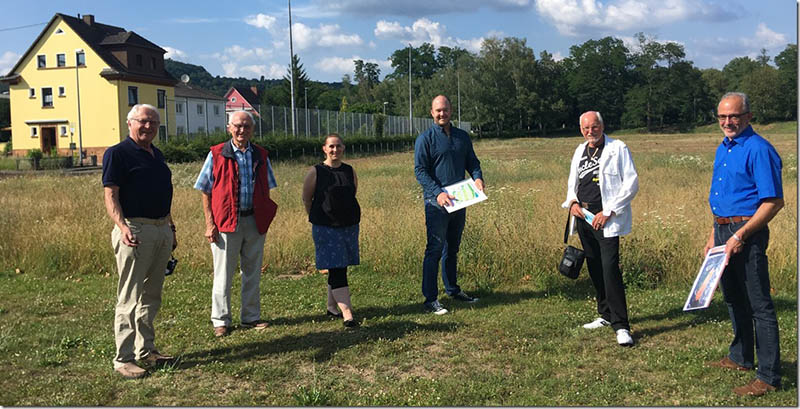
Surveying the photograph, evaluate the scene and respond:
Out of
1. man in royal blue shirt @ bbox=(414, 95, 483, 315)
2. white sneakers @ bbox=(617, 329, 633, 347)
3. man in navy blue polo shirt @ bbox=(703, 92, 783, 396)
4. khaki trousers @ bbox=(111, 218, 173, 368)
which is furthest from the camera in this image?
man in royal blue shirt @ bbox=(414, 95, 483, 315)

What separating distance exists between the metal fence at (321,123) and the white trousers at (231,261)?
27008mm

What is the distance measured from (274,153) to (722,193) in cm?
3178

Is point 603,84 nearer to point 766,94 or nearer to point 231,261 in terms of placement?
point 766,94

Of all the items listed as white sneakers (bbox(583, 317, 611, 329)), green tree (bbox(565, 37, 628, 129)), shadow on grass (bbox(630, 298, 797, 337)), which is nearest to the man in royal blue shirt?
white sneakers (bbox(583, 317, 611, 329))

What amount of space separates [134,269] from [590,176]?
3.73 meters

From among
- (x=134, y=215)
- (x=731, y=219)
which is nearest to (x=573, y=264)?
(x=731, y=219)

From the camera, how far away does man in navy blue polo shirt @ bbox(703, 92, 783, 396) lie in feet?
13.6

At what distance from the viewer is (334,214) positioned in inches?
237

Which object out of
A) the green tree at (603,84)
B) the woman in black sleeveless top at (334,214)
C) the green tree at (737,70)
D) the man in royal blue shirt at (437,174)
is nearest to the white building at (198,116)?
the man in royal blue shirt at (437,174)

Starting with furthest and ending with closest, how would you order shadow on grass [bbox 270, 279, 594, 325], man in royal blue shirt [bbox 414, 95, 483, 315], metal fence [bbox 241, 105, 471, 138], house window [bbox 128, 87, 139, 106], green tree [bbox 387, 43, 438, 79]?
green tree [bbox 387, 43, 438, 79] → house window [bbox 128, 87, 139, 106] → metal fence [bbox 241, 105, 471, 138] → man in royal blue shirt [bbox 414, 95, 483, 315] → shadow on grass [bbox 270, 279, 594, 325]

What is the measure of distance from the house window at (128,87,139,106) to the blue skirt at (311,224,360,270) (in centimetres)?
4374

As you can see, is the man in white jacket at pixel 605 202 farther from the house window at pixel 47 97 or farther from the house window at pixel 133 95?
the house window at pixel 47 97

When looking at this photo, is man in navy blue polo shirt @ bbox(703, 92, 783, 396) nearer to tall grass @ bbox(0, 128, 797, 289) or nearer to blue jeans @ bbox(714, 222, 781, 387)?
blue jeans @ bbox(714, 222, 781, 387)

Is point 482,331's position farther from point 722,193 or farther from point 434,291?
point 722,193
